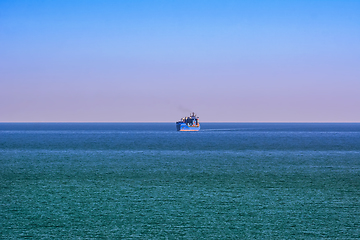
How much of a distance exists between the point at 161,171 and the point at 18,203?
17.2 m

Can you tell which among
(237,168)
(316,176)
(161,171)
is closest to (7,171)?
(161,171)

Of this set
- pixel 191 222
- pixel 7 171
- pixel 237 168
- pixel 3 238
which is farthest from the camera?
pixel 237 168

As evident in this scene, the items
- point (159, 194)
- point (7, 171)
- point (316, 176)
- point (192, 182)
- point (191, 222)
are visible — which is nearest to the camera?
point (191, 222)

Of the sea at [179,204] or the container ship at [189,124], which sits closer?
the sea at [179,204]

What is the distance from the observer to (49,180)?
104ft

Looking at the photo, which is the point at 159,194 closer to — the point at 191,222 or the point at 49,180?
the point at 191,222

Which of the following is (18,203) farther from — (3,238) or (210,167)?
(210,167)

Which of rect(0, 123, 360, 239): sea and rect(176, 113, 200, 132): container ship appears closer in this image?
rect(0, 123, 360, 239): sea

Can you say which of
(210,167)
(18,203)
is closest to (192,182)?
(210,167)

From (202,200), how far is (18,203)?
415 inches

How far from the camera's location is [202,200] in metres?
23.6

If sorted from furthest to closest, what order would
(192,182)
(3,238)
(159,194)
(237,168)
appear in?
(237,168) → (192,182) → (159,194) → (3,238)

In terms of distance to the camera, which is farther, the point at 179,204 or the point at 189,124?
the point at 189,124

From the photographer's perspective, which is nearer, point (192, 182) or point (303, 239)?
point (303, 239)
